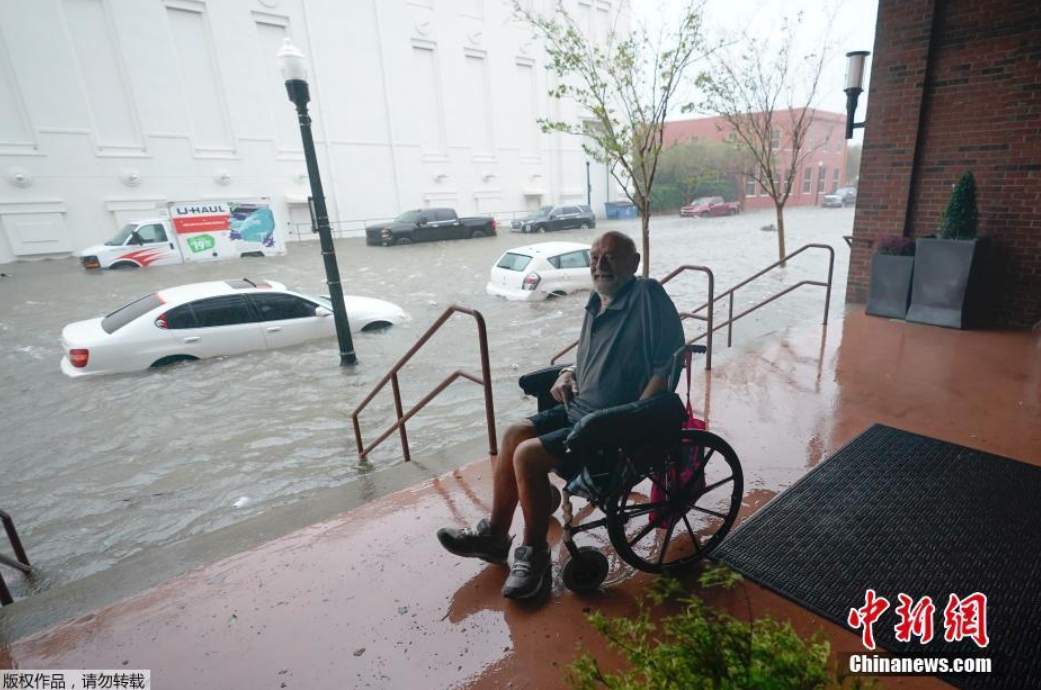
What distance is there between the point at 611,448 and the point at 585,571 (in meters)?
0.64

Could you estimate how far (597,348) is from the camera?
267 centimetres

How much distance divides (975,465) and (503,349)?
6486mm

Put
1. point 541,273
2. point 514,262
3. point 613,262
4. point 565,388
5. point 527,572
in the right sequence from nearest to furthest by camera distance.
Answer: point 527,572 < point 613,262 < point 565,388 < point 541,273 < point 514,262

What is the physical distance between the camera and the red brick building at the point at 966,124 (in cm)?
580

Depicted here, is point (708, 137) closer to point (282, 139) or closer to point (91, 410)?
point (282, 139)

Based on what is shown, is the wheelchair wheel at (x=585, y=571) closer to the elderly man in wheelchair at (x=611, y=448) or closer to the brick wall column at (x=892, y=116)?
the elderly man in wheelchair at (x=611, y=448)

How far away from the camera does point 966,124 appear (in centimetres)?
621

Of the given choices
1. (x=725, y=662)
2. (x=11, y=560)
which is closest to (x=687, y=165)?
(x=11, y=560)

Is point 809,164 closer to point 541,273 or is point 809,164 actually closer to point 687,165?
point 687,165

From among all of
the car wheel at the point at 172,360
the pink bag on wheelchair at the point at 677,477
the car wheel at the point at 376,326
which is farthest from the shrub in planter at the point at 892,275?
the car wheel at the point at 172,360

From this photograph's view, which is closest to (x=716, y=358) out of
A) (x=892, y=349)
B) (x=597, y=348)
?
(x=892, y=349)

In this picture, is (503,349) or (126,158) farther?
(126,158)

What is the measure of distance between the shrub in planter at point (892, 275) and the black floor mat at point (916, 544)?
12.3 ft

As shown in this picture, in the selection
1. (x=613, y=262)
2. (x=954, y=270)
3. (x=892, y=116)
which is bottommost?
(x=954, y=270)
